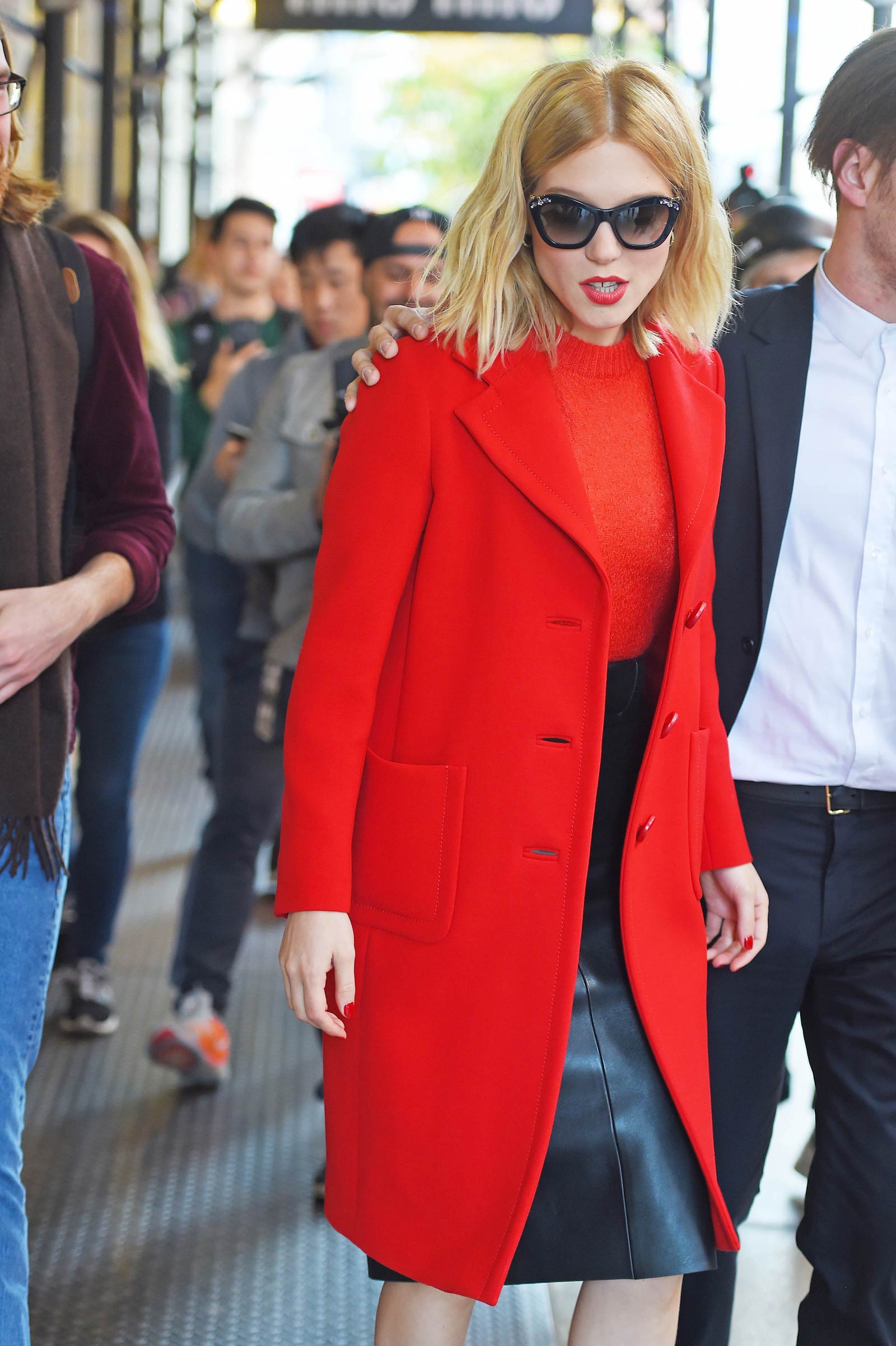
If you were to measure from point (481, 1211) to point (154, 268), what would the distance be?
8.92 metres

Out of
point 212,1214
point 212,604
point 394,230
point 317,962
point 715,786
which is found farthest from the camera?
point 212,604

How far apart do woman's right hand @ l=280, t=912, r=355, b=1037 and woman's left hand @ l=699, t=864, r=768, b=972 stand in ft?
1.76

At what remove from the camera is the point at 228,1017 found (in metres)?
4.03

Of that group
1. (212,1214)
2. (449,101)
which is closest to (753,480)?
(212,1214)

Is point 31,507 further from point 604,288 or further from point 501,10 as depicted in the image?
point 501,10

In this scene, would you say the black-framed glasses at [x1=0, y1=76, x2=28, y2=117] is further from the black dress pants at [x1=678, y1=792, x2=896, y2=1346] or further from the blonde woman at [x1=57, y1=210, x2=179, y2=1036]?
the blonde woman at [x1=57, y1=210, x2=179, y2=1036]

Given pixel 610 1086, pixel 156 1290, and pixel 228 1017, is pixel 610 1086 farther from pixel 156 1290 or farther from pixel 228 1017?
pixel 228 1017

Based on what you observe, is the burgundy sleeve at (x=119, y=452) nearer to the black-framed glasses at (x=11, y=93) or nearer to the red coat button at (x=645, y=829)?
the black-framed glasses at (x=11, y=93)

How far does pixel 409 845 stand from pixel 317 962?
0.56ft

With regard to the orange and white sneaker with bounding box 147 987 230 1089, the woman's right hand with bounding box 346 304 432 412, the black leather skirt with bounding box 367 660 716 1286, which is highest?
the woman's right hand with bounding box 346 304 432 412

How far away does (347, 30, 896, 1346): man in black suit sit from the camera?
2.04 metres

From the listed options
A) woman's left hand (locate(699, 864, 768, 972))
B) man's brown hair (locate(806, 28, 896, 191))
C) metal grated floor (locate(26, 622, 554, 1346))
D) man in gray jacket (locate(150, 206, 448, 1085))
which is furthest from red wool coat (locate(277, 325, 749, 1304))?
man in gray jacket (locate(150, 206, 448, 1085))

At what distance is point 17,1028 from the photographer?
1761 millimetres

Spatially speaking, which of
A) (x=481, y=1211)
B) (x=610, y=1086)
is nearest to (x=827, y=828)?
(x=610, y=1086)
